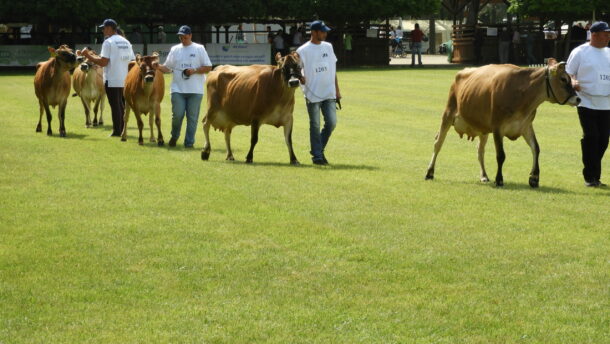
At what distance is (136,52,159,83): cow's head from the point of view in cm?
1978

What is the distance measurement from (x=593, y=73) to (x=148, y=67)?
843cm

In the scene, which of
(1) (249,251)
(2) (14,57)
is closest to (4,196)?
(1) (249,251)

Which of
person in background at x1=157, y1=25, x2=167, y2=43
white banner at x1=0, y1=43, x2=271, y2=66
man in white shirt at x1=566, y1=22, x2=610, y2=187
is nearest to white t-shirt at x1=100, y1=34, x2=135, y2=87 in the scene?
man in white shirt at x1=566, y1=22, x2=610, y2=187

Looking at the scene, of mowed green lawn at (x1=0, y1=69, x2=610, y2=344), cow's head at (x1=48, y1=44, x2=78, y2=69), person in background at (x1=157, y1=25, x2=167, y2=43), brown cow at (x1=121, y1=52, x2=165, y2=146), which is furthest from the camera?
person in background at (x1=157, y1=25, x2=167, y2=43)

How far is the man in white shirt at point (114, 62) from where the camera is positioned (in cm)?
2164

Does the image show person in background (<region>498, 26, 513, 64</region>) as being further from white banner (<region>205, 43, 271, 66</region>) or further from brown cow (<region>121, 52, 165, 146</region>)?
brown cow (<region>121, 52, 165, 146</region>)

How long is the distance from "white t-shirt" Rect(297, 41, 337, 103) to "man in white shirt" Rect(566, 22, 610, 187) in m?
3.78

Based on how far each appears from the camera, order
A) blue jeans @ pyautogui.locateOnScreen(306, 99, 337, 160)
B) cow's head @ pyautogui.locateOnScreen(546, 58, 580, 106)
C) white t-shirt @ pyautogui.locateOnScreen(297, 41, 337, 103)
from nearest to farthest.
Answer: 1. cow's head @ pyautogui.locateOnScreen(546, 58, 580, 106)
2. white t-shirt @ pyautogui.locateOnScreen(297, 41, 337, 103)
3. blue jeans @ pyautogui.locateOnScreen(306, 99, 337, 160)

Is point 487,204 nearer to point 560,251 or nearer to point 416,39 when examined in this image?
point 560,251

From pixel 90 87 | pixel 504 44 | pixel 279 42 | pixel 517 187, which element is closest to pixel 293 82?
pixel 517 187

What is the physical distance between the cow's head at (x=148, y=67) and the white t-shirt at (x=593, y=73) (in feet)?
25.9

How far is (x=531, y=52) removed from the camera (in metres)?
58.2

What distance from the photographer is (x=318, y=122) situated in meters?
17.1

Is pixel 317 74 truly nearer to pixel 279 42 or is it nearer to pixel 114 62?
pixel 114 62
